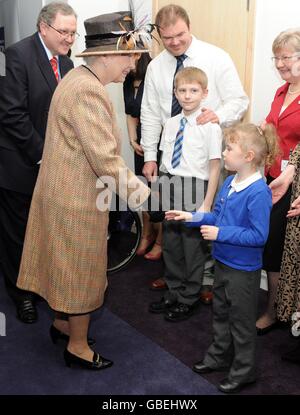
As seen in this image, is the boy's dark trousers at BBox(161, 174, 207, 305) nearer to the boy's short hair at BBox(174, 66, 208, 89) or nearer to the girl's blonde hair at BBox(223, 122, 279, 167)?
the boy's short hair at BBox(174, 66, 208, 89)

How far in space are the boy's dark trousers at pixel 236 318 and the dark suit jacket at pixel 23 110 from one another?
1175 mm

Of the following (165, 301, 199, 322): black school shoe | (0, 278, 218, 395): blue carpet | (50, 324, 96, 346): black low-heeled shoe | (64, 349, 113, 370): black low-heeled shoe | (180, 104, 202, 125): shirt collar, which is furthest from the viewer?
(165, 301, 199, 322): black school shoe

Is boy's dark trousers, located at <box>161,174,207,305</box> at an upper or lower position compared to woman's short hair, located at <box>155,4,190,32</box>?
lower

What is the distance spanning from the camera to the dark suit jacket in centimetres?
241

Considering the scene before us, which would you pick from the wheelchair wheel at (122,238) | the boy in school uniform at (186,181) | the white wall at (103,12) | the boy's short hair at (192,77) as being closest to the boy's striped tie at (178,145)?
the boy in school uniform at (186,181)

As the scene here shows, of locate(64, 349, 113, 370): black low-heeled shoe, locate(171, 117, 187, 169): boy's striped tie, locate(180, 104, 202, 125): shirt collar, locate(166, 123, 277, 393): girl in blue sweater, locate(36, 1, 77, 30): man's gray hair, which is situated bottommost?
locate(64, 349, 113, 370): black low-heeled shoe

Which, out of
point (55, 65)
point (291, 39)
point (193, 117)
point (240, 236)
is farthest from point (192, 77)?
point (240, 236)

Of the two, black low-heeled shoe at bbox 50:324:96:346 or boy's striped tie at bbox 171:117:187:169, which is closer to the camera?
black low-heeled shoe at bbox 50:324:96:346

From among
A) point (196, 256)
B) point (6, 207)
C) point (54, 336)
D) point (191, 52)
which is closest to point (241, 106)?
point (191, 52)

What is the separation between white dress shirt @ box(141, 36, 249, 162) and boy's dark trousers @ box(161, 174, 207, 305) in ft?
1.32

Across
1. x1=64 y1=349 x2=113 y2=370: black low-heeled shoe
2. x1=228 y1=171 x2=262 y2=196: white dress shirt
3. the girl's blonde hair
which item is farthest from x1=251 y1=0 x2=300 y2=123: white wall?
x1=64 y1=349 x2=113 y2=370: black low-heeled shoe

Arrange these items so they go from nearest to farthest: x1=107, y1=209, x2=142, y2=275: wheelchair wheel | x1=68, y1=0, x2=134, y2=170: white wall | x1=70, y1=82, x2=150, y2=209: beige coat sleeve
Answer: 1. x1=70, y1=82, x2=150, y2=209: beige coat sleeve
2. x1=107, y1=209, x2=142, y2=275: wheelchair wheel
3. x1=68, y1=0, x2=134, y2=170: white wall

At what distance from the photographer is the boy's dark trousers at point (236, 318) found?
194 cm
